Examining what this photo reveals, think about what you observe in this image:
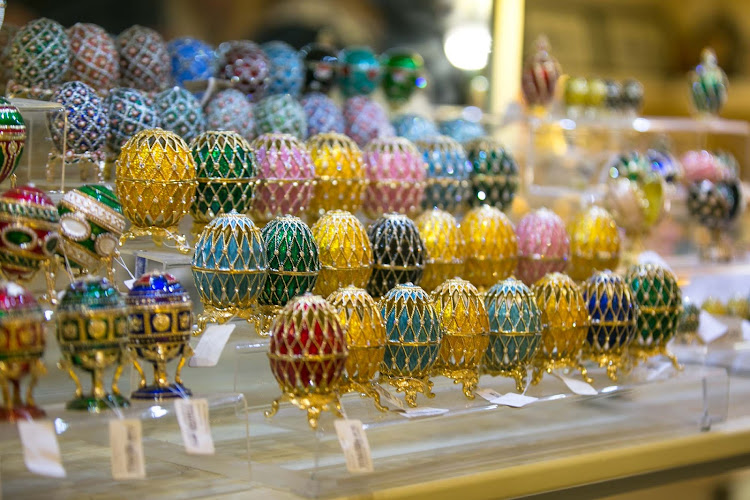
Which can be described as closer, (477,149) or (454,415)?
(454,415)

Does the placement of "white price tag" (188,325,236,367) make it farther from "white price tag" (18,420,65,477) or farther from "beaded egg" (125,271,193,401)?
"white price tag" (18,420,65,477)

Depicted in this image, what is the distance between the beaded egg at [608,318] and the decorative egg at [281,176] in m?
0.65

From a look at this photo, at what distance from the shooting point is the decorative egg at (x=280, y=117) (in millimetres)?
2494

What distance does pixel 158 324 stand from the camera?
177cm

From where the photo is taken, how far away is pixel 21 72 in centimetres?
226

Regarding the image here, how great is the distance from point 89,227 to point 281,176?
0.49 meters

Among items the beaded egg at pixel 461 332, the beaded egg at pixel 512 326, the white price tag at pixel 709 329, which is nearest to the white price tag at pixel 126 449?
the beaded egg at pixel 461 332

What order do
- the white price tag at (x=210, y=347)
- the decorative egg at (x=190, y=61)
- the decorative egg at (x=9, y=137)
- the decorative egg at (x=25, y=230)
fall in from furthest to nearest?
the decorative egg at (x=190, y=61) → the white price tag at (x=210, y=347) → the decorative egg at (x=9, y=137) → the decorative egg at (x=25, y=230)

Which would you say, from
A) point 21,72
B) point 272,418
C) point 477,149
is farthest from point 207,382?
point 477,149

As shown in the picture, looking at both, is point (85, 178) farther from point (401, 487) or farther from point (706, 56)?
point (706, 56)

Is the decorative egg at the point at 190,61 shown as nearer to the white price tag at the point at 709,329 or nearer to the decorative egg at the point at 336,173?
the decorative egg at the point at 336,173

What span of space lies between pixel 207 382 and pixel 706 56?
2.35 meters

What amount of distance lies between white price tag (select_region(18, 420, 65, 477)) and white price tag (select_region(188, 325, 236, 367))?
0.38 meters

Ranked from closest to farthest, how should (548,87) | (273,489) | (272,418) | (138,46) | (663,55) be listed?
(273,489), (272,418), (138,46), (548,87), (663,55)
